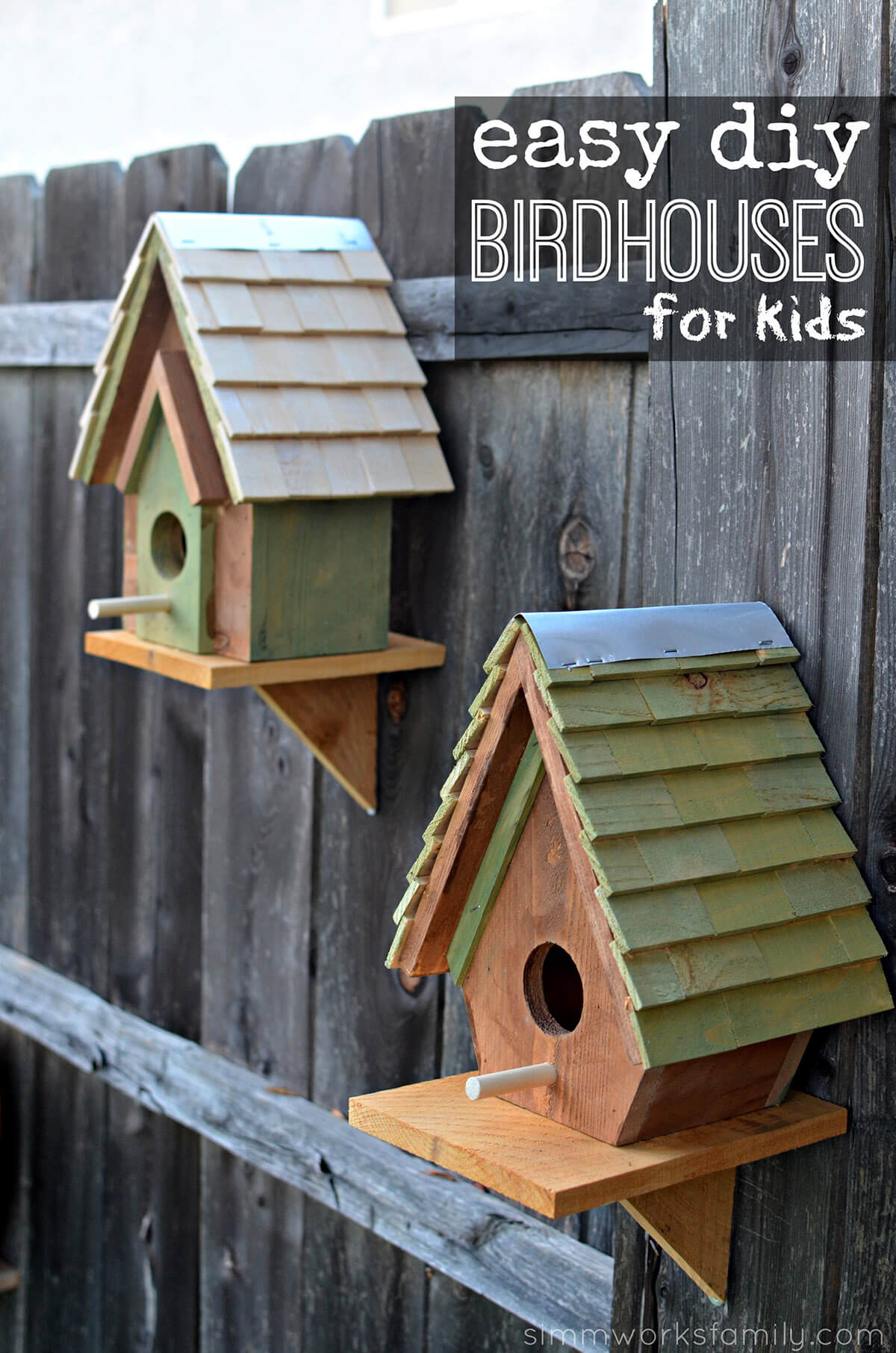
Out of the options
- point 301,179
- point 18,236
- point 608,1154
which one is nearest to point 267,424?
point 301,179

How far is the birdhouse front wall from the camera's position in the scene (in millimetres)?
2123

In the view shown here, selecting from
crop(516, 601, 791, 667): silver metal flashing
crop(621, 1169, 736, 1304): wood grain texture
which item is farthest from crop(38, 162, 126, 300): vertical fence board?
crop(621, 1169, 736, 1304): wood grain texture

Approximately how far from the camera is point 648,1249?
169 centimetres

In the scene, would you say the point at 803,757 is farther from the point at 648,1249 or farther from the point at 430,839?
the point at 648,1249

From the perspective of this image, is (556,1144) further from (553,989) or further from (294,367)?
(294,367)

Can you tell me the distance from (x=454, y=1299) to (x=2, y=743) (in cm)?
172

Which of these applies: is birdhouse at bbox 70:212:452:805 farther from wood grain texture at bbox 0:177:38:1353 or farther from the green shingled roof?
wood grain texture at bbox 0:177:38:1353

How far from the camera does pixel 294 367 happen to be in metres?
2.09

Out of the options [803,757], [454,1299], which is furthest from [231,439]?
[454,1299]

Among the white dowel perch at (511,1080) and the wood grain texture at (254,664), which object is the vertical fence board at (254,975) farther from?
the white dowel perch at (511,1080)

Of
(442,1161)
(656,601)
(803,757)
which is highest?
(656,601)

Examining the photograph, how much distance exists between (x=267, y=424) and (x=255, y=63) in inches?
163

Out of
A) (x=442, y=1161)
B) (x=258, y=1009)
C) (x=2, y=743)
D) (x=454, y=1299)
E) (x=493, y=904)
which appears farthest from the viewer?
(x=2, y=743)

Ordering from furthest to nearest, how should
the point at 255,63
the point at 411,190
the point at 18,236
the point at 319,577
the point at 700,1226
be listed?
1. the point at 255,63
2. the point at 18,236
3. the point at 411,190
4. the point at 319,577
5. the point at 700,1226
